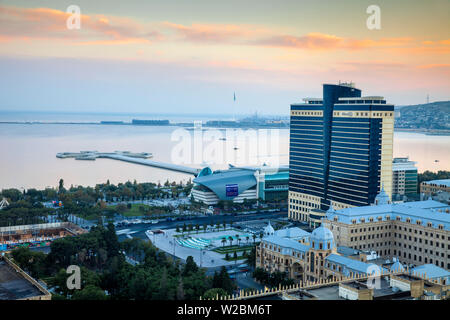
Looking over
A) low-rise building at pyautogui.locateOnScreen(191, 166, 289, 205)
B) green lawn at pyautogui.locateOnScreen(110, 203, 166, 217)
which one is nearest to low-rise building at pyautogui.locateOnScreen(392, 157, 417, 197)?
low-rise building at pyautogui.locateOnScreen(191, 166, 289, 205)

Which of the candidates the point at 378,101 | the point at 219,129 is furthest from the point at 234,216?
the point at 219,129

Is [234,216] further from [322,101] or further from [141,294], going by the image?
[141,294]

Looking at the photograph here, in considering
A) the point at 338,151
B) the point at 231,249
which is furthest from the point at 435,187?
the point at 231,249

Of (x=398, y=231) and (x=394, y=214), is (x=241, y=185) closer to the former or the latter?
(x=394, y=214)

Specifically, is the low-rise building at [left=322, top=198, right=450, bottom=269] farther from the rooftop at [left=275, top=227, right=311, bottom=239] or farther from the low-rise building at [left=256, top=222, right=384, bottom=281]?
the low-rise building at [left=256, top=222, right=384, bottom=281]

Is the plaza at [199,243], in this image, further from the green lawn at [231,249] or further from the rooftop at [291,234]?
the rooftop at [291,234]

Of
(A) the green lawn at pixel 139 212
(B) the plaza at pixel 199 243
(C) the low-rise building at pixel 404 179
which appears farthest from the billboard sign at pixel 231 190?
(C) the low-rise building at pixel 404 179
